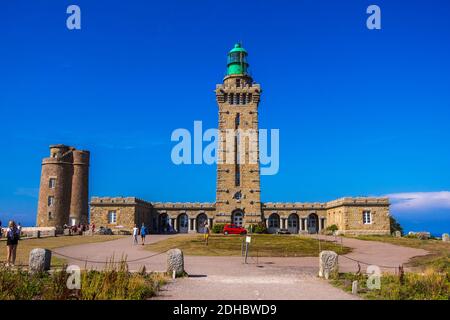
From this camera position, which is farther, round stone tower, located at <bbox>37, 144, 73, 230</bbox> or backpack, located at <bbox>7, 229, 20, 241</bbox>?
round stone tower, located at <bbox>37, 144, 73, 230</bbox>

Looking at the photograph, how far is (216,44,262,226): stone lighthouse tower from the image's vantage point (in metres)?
50.9

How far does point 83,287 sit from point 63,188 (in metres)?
46.1

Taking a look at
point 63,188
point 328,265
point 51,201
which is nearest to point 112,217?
point 63,188

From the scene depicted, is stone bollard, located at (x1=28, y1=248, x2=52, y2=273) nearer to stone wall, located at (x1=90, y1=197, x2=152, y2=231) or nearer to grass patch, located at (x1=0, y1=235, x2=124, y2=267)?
grass patch, located at (x1=0, y1=235, x2=124, y2=267)

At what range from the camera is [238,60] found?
53.2 metres

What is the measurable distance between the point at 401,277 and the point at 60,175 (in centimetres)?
4861

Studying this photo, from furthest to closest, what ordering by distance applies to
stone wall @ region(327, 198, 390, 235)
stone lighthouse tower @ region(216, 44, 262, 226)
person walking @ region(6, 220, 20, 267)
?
stone lighthouse tower @ region(216, 44, 262, 226)
stone wall @ region(327, 198, 390, 235)
person walking @ region(6, 220, 20, 267)

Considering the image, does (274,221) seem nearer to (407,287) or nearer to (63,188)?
(63,188)

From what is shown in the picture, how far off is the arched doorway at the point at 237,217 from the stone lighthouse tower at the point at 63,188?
62.9 feet

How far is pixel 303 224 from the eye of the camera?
57.2 metres

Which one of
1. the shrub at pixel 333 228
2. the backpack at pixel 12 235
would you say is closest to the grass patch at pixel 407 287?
the backpack at pixel 12 235

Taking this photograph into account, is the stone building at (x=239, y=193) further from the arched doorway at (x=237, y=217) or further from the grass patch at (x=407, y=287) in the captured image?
the grass patch at (x=407, y=287)

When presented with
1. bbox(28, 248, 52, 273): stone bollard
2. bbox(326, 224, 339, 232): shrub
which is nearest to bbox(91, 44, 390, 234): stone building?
bbox(326, 224, 339, 232): shrub
